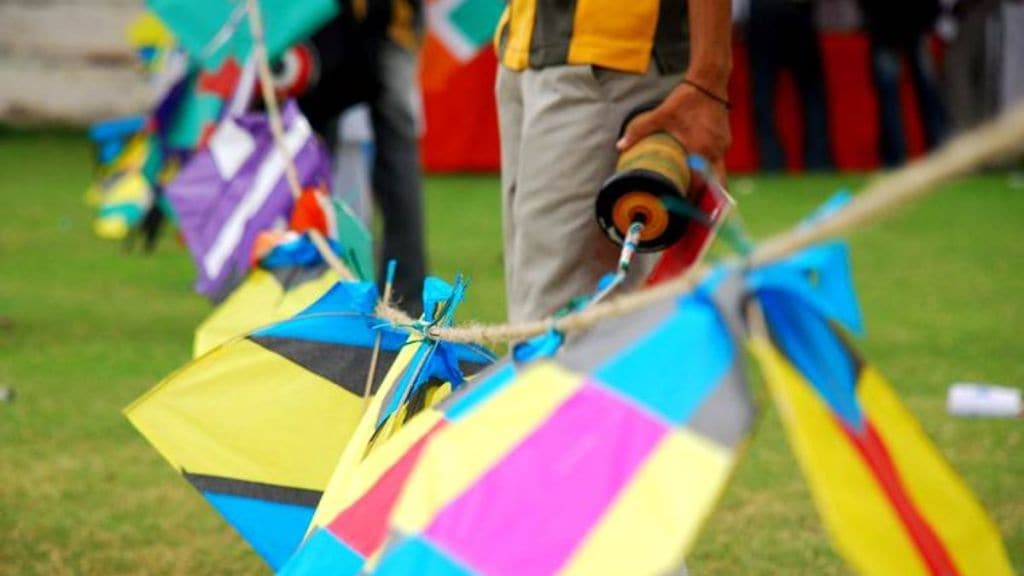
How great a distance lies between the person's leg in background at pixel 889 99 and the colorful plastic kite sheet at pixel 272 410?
975 cm

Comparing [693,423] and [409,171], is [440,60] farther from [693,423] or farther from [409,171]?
[693,423]

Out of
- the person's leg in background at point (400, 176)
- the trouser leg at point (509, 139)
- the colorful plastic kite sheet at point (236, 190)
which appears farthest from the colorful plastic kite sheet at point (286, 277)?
the person's leg in background at point (400, 176)

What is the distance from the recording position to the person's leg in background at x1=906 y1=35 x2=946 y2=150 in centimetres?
1223

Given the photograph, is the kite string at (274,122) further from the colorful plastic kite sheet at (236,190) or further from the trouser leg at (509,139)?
the trouser leg at (509,139)

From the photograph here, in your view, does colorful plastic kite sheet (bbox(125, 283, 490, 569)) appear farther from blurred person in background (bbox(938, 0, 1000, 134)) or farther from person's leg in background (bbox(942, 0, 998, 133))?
person's leg in background (bbox(942, 0, 998, 133))

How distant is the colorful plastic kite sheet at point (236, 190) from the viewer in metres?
4.29

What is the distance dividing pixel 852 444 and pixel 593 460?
0.22 meters

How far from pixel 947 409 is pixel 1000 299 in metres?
2.20

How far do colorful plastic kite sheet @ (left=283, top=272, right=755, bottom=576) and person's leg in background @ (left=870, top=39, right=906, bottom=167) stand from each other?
34.8ft

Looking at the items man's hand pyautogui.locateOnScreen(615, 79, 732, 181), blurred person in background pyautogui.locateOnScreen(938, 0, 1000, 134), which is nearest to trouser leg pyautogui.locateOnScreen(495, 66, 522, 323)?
man's hand pyautogui.locateOnScreen(615, 79, 732, 181)

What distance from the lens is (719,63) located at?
8.62 ft

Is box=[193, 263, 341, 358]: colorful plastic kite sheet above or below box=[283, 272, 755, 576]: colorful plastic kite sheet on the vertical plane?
below

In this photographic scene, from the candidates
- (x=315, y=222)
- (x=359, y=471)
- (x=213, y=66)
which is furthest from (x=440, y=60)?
(x=359, y=471)

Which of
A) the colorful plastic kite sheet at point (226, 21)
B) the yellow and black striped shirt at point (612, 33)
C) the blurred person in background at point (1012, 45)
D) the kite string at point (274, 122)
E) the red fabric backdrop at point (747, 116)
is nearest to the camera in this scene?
the yellow and black striped shirt at point (612, 33)
